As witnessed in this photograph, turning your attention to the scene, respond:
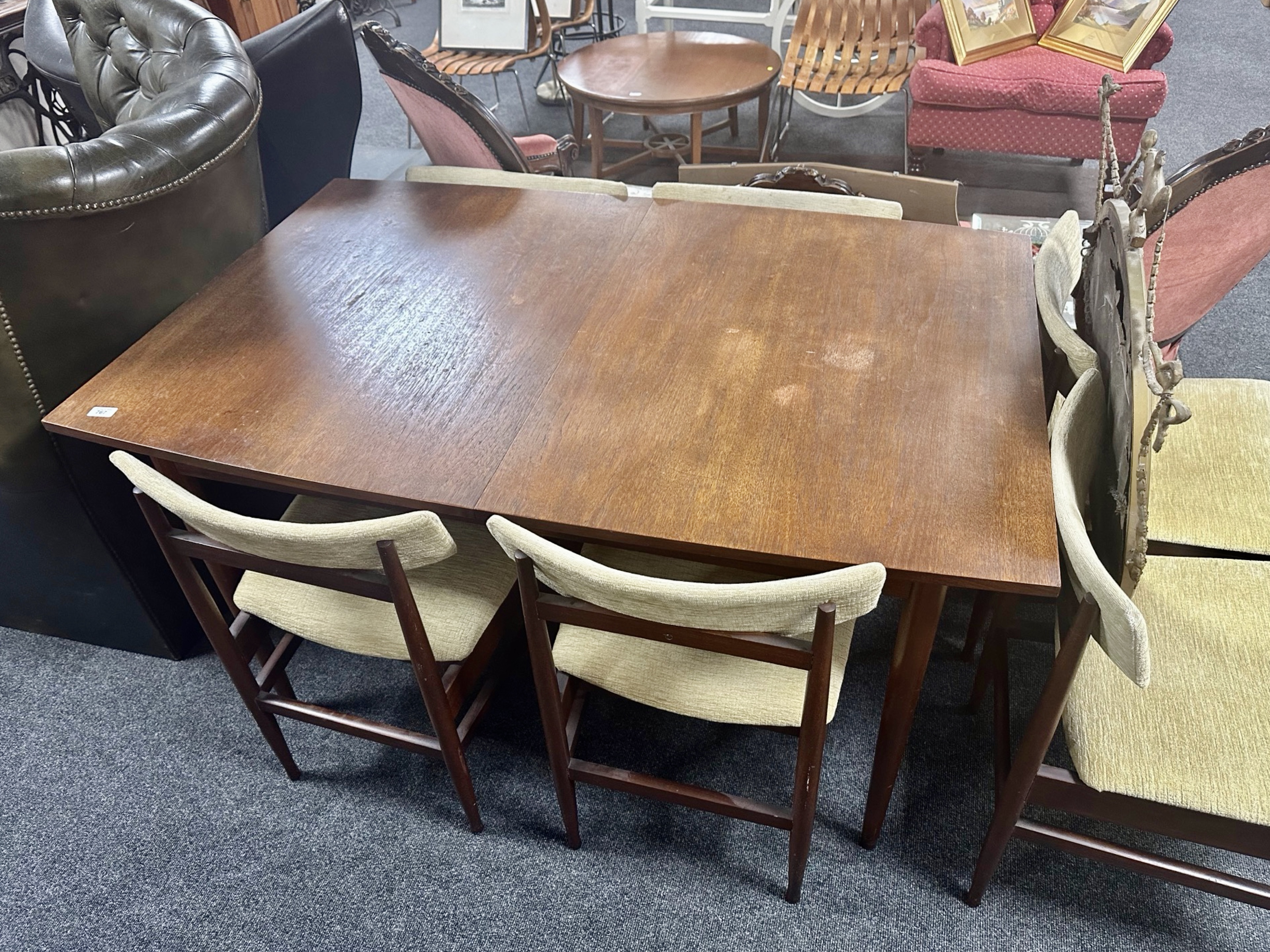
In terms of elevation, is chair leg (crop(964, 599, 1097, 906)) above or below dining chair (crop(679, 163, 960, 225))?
below

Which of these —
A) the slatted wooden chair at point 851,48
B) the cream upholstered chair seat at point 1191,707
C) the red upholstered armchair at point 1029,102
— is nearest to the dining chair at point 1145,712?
the cream upholstered chair seat at point 1191,707

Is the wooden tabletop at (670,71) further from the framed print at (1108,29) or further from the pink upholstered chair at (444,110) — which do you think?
the framed print at (1108,29)

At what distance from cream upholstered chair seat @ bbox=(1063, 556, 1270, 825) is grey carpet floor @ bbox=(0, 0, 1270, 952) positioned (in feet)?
1.48

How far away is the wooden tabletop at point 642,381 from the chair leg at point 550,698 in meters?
0.09

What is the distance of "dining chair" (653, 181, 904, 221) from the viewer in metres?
1.81

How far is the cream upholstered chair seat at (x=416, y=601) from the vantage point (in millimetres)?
1379

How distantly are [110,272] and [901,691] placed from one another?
1467 millimetres

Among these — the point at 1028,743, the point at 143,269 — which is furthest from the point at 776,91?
the point at 1028,743

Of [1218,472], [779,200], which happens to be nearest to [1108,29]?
[779,200]

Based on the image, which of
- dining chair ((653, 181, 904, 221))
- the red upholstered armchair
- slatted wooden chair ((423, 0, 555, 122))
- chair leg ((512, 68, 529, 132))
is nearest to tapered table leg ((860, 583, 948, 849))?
dining chair ((653, 181, 904, 221))

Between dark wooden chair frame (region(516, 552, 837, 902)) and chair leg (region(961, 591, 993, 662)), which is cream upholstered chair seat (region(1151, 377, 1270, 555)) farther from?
dark wooden chair frame (region(516, 552, 837, 902))

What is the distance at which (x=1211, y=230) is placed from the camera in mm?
1897

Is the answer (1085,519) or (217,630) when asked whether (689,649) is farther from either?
(217,630)

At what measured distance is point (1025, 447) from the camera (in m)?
1.22
